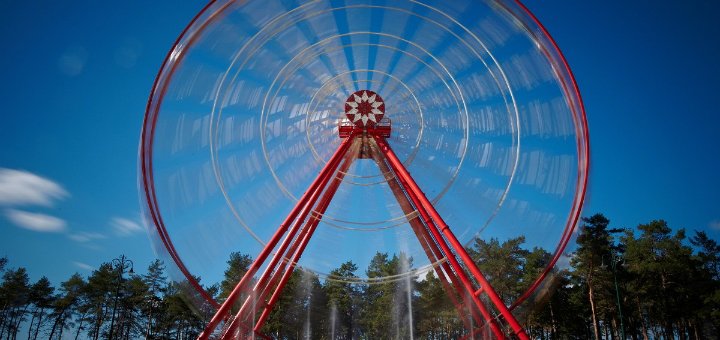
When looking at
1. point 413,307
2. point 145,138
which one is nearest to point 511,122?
point 145,138

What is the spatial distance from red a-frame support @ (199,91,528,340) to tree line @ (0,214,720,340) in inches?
567

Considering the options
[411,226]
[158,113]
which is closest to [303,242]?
[411,226]

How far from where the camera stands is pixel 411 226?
13.0 metres

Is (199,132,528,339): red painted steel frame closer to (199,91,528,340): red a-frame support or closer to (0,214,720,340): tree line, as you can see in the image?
(199,91,528,340): red a-frame support

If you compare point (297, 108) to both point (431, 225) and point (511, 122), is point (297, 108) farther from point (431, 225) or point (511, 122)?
point (511, 122)

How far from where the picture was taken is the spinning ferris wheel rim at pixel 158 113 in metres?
11.6

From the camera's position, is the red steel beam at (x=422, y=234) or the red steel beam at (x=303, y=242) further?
the red steel beam at (x=303, y=242)

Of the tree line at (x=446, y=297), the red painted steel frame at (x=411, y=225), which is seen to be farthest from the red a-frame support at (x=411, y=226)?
the tree line at (x=446, y=297)

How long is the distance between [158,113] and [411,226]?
7154mm

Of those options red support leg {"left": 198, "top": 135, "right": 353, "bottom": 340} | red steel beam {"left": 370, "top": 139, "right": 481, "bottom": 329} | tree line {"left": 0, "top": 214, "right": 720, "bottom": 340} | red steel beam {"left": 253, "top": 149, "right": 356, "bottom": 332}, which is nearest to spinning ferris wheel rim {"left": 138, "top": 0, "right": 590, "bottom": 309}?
red steel beam {"left": 370, "top": 139, "right": 481, "bottom": 329}

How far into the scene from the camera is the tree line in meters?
33.4

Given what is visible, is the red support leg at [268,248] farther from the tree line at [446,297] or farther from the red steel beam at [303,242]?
the tree line at [446,297]

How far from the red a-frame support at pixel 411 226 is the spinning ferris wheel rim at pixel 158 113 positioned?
3.19 ft

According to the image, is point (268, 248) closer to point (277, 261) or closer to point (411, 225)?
point (277, 261)
